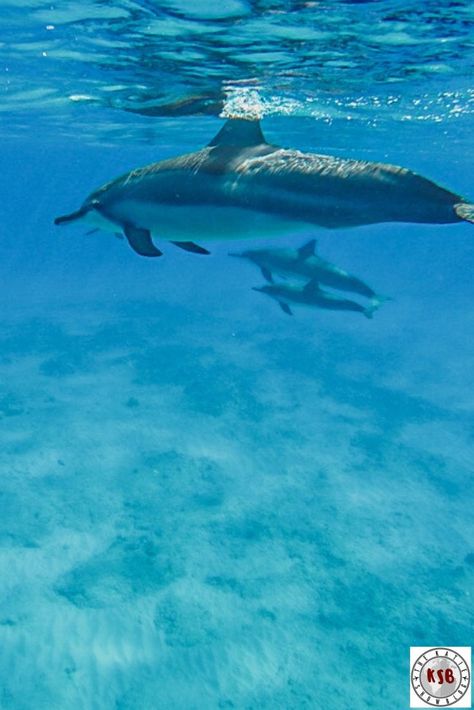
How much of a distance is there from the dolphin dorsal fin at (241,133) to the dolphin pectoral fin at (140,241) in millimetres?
1357

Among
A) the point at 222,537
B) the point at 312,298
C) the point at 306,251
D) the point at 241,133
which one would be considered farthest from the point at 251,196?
the point at 306,251

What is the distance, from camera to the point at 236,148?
613 centimetres

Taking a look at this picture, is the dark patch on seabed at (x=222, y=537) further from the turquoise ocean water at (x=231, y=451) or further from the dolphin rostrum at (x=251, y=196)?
the dolphin rostrum at (x=251, y=196)

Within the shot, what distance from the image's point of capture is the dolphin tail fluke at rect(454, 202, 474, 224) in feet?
12.8

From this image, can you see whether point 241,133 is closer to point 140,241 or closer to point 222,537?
point 140,241

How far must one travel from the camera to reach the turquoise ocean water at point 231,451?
20.4 ft

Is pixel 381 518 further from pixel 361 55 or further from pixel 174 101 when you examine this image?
pixel 174 101

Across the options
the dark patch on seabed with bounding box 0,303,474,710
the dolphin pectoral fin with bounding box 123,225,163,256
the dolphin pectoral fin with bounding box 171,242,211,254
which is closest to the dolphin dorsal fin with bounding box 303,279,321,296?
the dark patch on seabed with bounding box 0,303,474,710

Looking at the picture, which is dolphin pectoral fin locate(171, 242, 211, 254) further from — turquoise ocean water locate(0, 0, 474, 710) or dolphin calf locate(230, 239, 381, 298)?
dolphin calf locate(230, 239, 381, 298)

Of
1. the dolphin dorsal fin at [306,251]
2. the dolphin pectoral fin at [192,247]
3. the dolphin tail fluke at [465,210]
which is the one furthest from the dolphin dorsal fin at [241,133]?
the dolphin dorsal fin at [306,251]

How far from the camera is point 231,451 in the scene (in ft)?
36.0

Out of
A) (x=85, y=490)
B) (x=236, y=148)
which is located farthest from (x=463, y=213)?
(x=85, y=490)

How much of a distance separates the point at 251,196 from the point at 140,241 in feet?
4.74

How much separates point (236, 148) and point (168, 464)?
5.99 metres
